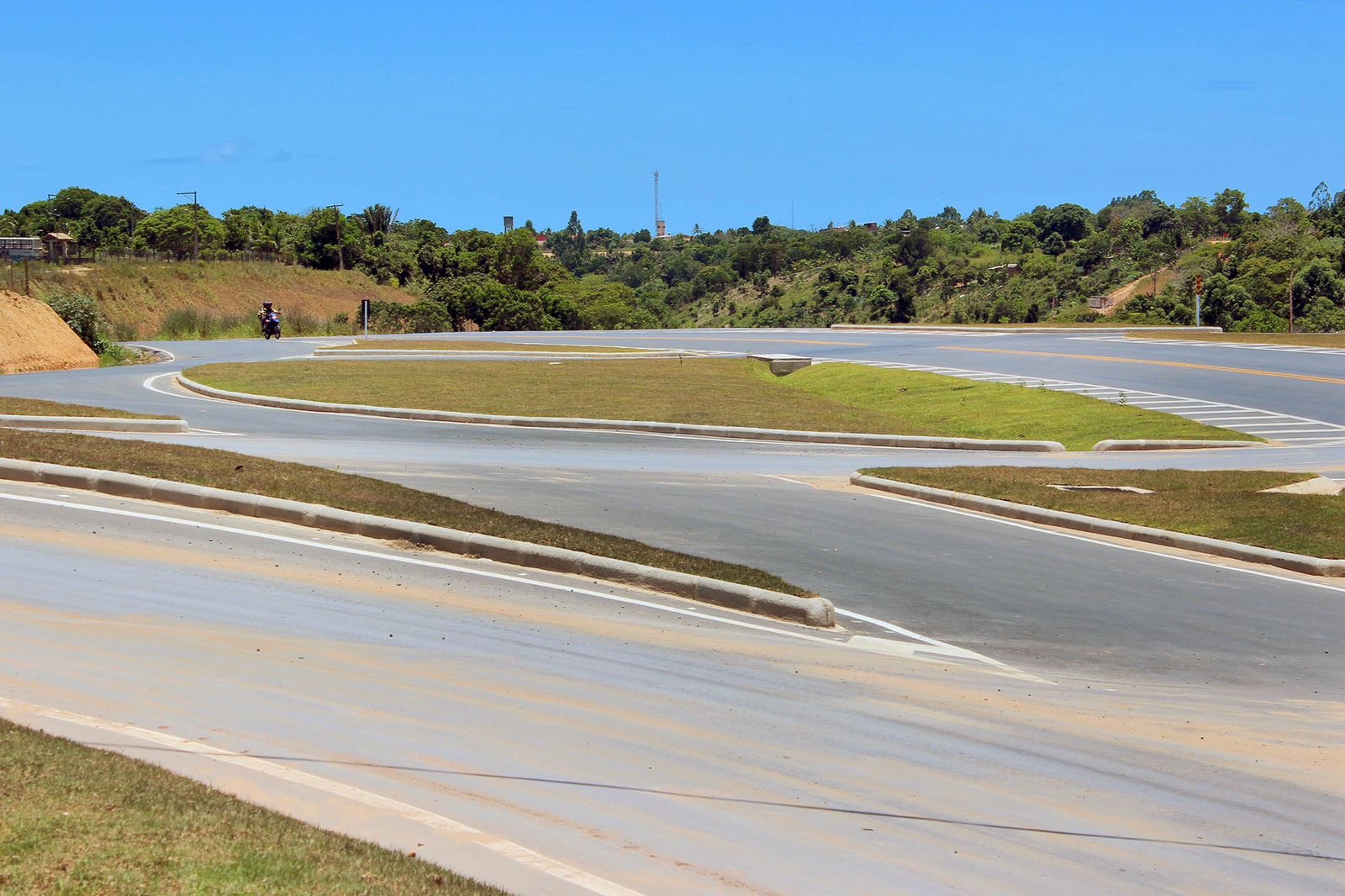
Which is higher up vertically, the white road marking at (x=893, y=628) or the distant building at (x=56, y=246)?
the distant building at (x=56, y=246)

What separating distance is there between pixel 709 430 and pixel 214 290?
73.9 metres

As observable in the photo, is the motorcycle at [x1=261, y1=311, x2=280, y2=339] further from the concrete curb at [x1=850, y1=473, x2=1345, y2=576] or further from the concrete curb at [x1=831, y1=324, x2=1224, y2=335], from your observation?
the concrete curb at [x1=850, y1=473, x2=1345, y2=576]

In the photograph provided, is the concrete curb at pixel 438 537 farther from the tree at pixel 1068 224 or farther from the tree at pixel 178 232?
the tree at pixel 1068 224

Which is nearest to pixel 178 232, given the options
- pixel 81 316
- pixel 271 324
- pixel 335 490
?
pixel 271 324

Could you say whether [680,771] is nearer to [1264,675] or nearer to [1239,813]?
[1239,813]

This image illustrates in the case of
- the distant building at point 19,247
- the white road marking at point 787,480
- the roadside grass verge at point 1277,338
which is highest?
the distant building at point 19,247

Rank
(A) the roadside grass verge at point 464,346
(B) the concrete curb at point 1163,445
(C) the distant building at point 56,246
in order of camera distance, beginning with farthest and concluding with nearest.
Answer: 1. (C) the distant building at point 56,246
2. (A) the roadside grass verge at point 464,346
3. (B) the concrete curb at point 1163,445

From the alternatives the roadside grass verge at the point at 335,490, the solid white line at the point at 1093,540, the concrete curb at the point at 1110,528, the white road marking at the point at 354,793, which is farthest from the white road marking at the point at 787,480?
the white road marking at the point at 354,793

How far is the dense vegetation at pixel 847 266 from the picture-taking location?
7850cm

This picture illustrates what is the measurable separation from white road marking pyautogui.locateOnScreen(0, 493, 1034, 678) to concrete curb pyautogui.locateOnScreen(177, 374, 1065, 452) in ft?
43.1

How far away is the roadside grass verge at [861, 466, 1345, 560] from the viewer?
1487 centimetres

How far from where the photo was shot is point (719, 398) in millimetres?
30406

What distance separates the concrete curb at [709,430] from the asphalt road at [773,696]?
935cm

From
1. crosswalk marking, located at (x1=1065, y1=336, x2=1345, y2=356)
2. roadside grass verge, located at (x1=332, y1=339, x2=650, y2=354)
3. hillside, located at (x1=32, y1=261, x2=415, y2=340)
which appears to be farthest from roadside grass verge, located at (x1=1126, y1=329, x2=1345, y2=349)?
hillside, located at (x1=32, y1=261, x2=415, y2=340)
